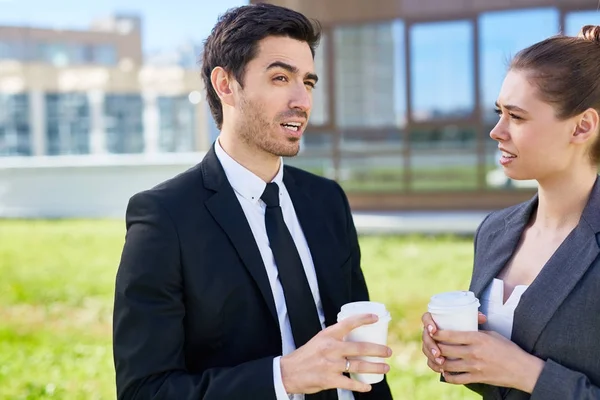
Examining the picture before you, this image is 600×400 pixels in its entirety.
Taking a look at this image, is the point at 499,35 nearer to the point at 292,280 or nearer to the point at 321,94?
the point at 321,94

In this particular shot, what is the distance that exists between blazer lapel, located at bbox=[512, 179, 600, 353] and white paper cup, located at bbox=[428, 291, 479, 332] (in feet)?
0.49

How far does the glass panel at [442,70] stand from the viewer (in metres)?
9.02

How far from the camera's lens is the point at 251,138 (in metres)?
1.76

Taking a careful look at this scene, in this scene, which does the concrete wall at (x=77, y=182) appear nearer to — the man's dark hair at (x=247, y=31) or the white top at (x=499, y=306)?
the man's dark hair at (x=247, y=31)

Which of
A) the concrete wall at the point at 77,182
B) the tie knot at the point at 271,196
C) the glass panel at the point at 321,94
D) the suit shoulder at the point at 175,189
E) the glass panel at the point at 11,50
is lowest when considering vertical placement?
the concrete wall at the point at 77,182

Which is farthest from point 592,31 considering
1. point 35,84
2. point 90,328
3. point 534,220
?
point 35,84

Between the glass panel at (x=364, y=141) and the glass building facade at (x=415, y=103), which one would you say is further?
the glass panel at (x=364, y=141)

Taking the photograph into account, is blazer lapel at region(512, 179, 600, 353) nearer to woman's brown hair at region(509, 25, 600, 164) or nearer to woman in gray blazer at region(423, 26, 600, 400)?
woman in gray blazer at region(423, 26, 600, 400)

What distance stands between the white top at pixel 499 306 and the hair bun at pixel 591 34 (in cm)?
59

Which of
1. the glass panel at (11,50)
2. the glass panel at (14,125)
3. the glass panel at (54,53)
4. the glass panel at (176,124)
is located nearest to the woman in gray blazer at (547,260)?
the glass panel at (176,124)

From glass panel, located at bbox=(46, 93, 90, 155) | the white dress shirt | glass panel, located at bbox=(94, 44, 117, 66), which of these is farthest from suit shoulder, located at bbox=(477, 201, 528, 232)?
glass panel, located at bbox=(46, 93, 90, 155)

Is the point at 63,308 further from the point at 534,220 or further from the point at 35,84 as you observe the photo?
the point at 35,84

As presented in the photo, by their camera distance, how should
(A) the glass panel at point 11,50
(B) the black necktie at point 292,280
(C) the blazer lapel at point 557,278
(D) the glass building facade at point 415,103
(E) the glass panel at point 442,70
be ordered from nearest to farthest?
1. (C) the blazer lapel at point 557,278
2. (B) the black necktie at point 292,280
3. (D) the glass building facade at point 415,103
4. (E) the glass panel at point 442,70
5. (A) the glass panel at point 11,50

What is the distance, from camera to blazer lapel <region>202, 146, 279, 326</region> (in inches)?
65.4
